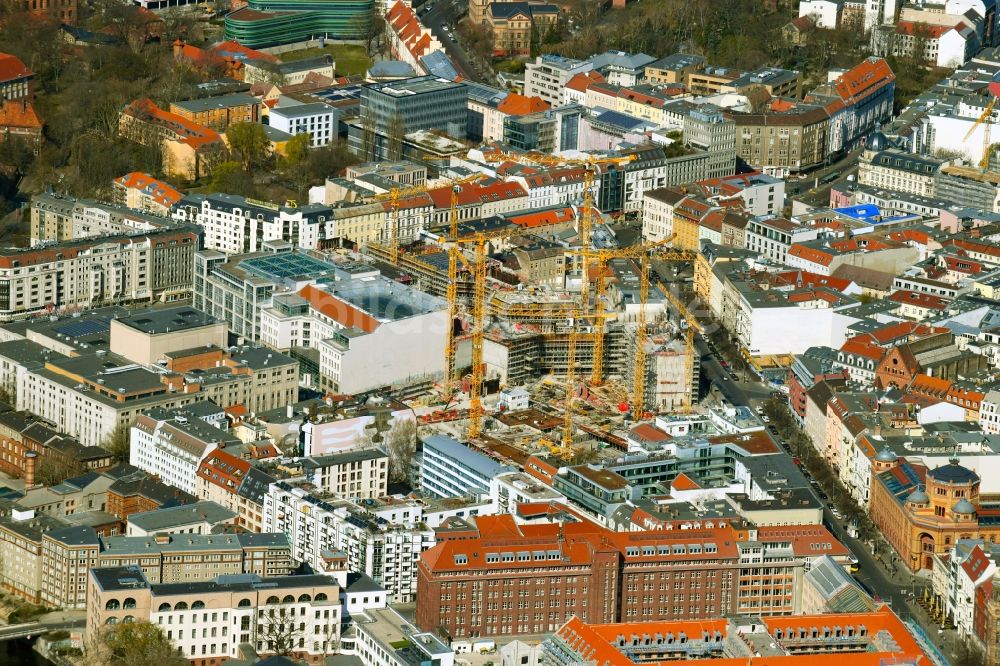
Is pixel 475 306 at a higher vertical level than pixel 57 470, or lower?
higher

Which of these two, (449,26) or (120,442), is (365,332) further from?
(449,26)

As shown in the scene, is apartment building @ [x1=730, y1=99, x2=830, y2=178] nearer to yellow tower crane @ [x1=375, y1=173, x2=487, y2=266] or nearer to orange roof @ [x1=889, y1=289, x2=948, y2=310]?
yellow tower crane @ [x1=375, y1=173, x2=487, y2=266]

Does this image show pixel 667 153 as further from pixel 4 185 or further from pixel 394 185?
pixel 4 185

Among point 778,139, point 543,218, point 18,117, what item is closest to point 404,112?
point 543,218

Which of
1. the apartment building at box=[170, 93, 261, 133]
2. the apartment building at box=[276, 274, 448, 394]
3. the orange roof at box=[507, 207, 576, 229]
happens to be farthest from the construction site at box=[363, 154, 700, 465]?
the apartment building at box=[170, 93, 261, 133]

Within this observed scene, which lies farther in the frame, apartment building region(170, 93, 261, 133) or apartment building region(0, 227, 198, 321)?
apartment building region(170, 93, 261, 133)

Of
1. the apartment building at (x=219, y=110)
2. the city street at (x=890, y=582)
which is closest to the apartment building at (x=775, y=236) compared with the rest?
the city street at (x=890, y=582)
